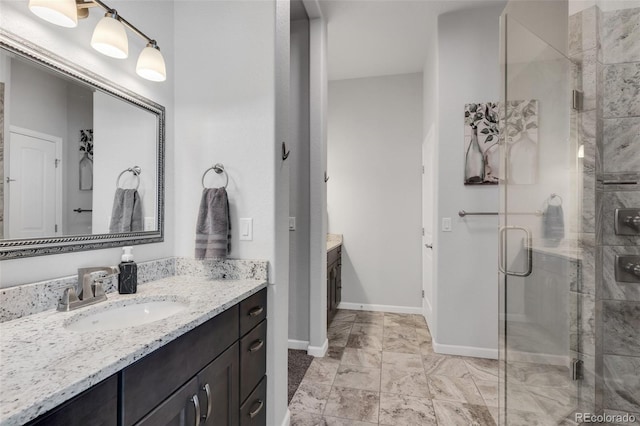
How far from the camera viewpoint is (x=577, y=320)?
152 centimetres

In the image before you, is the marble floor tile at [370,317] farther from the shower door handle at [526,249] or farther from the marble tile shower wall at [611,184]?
the marble tile shower wall at [611,184]

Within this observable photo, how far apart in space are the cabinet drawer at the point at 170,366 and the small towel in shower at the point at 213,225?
1.26 feet

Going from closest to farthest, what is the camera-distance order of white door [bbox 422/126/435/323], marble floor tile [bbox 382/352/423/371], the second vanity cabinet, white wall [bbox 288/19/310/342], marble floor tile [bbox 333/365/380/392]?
the second vanity cabinet < marble floor tile [bbox 333/365/380/392] < marble floor tile [bbox 382/352/423/371] < white wall [bbox 288/19/310/342] < white door [bbox 422/126/435/323]

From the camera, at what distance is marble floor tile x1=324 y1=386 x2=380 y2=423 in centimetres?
183

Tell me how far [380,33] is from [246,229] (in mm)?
2490

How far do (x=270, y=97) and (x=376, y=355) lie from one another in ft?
7.35

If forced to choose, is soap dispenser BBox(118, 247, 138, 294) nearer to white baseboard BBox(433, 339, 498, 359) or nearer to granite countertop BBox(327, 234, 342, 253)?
granite countertop BBox(327, 234, 342, 253)

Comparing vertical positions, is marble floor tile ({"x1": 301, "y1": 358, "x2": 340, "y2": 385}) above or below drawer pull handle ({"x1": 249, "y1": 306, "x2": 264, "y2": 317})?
below

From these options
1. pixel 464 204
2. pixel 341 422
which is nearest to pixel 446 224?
pixel 464 204

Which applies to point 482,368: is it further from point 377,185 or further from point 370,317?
point 377,185

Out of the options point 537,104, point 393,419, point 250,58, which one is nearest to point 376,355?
point 393,419

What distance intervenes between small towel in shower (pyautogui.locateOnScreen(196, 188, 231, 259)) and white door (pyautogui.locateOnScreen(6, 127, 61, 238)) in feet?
1.78

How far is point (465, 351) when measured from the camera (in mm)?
2643

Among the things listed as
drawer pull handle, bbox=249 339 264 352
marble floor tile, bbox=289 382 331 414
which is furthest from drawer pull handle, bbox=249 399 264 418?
marble floor tile, bbox=289 382 331 414
